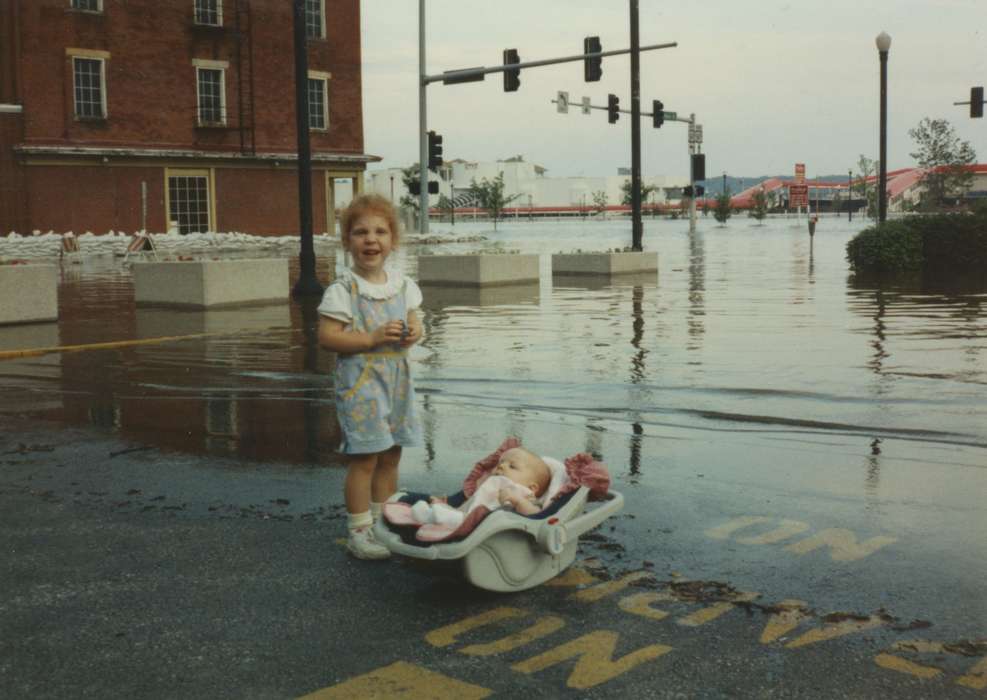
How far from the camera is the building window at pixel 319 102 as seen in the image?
46906 mm

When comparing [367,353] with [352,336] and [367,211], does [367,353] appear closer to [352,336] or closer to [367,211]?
[352,336]

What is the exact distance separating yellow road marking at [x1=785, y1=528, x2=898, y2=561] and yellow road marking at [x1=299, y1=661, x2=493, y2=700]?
193cm

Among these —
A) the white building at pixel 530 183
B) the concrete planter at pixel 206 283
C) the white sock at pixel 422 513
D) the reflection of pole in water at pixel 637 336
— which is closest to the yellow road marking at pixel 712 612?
the white sock at pixel 422 513

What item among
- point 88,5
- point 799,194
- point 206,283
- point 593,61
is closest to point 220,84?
point 88,5

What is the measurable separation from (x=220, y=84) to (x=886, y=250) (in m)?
27.4

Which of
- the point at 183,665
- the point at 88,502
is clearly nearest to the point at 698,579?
the point at 183,665

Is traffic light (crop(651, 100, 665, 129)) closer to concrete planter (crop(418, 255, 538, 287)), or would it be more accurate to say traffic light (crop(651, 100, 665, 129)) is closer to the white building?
concrete planter (crop(418, 255, 538, 287))

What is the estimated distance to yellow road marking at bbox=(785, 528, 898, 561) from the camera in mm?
5012

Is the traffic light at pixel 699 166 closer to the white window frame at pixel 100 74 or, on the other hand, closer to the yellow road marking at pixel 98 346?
the white window frame at pixel 100 74

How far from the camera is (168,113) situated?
43000mm

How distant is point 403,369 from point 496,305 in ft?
42.8

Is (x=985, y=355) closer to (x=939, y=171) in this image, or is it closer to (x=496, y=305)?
(x=496, y=305)

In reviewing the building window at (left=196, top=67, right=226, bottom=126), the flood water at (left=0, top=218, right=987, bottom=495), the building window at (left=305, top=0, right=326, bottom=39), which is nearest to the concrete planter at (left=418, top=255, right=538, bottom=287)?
the flood water at (left=0, top=218, right=987, bottom=495)

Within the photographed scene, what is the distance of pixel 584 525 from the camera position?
464cm
